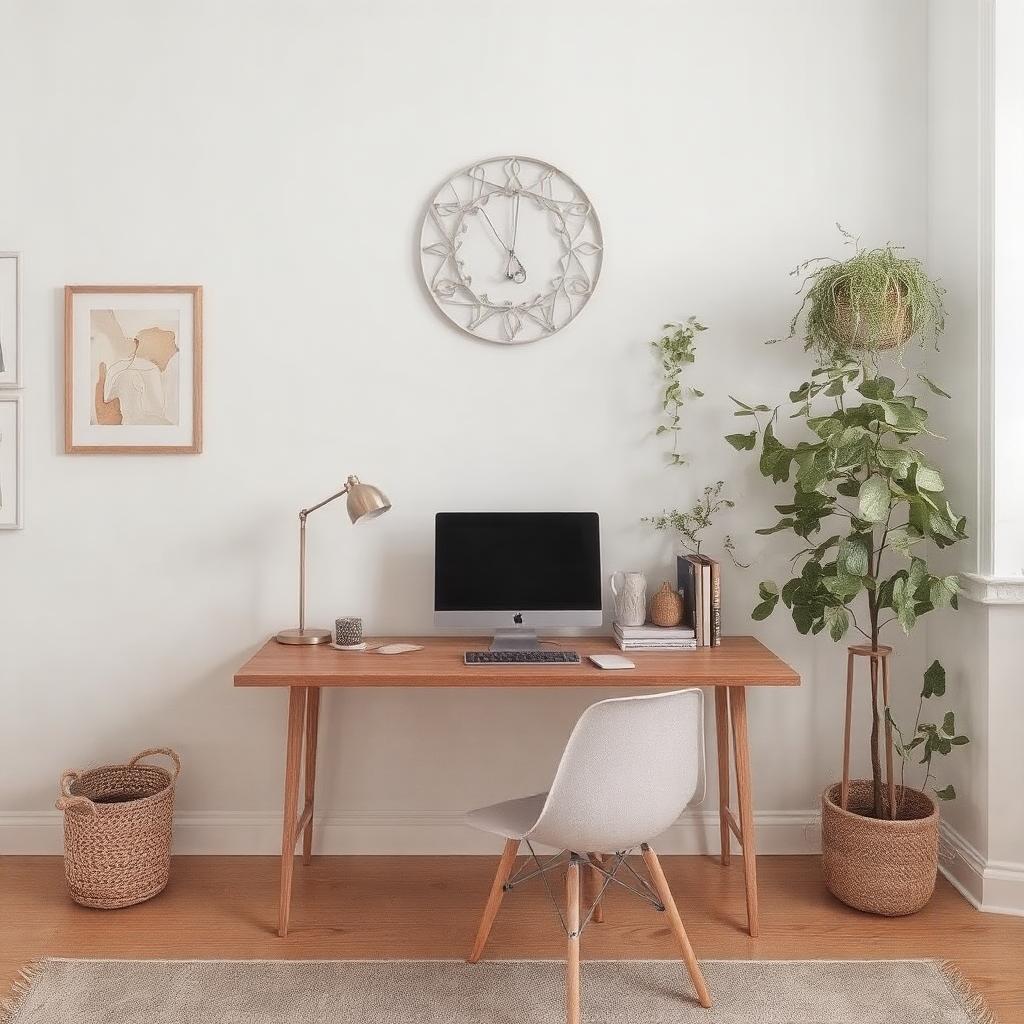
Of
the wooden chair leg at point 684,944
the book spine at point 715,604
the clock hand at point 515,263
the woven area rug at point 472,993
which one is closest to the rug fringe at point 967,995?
the woven area rug at point 472,993

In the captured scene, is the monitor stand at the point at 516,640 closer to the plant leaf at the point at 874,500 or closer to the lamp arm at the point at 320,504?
the lamp arm at the point at 320,504

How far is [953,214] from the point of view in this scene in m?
2.76

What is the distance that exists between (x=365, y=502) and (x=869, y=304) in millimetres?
1547

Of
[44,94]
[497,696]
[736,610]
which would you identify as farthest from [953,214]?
[44,94]

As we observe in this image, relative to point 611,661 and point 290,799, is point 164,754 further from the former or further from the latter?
point 611,661

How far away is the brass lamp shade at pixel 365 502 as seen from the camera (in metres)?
2.64

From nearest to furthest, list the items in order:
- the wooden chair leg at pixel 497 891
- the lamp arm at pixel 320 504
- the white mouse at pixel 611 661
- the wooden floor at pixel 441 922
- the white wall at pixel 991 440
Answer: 1. the wooden chair leg at pixel 497 891
2. the wooden floor at pixel 441 922
3. the white mouse at pixel 611 661
4. the white wall at pixel 991 440
5. the lamp arm at pixel 320 504

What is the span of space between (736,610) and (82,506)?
2.14m

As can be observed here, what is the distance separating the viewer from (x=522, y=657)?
2.55m

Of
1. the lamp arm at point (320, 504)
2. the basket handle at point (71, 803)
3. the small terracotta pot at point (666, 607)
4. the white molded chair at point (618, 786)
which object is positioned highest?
the lamp arm at point (320, 504)

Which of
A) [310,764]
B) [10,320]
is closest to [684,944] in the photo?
[310,764]

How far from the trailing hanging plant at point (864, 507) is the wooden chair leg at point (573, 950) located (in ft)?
3.35

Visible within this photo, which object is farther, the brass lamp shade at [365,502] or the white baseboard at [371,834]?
the white baseboard at [371,834]

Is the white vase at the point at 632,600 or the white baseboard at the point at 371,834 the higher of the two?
the white vase at the point at 632,600
